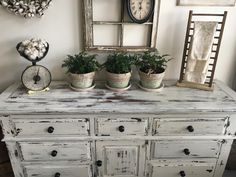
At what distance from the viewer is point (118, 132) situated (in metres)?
1.29

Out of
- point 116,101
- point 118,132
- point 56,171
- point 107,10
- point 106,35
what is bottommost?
point 56,171

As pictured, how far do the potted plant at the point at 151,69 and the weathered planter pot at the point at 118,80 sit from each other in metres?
0.11

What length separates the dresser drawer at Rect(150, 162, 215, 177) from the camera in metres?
1.42

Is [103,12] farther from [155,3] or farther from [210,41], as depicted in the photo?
[210,41]

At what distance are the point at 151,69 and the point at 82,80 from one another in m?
0.48

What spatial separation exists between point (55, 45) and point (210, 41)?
1.10 meters

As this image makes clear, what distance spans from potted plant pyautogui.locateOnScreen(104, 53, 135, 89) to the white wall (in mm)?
295

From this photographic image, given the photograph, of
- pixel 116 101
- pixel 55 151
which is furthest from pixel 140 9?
pixel 55 151

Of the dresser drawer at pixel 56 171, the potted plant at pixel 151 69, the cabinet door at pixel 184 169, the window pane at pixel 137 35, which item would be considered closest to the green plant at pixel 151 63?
the potted plant at pixel 151 69

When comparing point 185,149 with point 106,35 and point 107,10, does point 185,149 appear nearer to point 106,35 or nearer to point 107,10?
point 106,35

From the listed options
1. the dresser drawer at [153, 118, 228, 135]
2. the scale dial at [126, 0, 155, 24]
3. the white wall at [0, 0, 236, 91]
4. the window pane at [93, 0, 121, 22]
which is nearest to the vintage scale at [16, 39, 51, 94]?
the white wall at [0, 0, 236, 91]

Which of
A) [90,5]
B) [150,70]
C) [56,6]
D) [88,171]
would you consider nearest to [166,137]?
[150,70]

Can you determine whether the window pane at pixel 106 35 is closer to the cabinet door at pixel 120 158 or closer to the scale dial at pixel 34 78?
the scale dial at pixel 34 78

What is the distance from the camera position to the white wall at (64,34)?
1.46 metres
